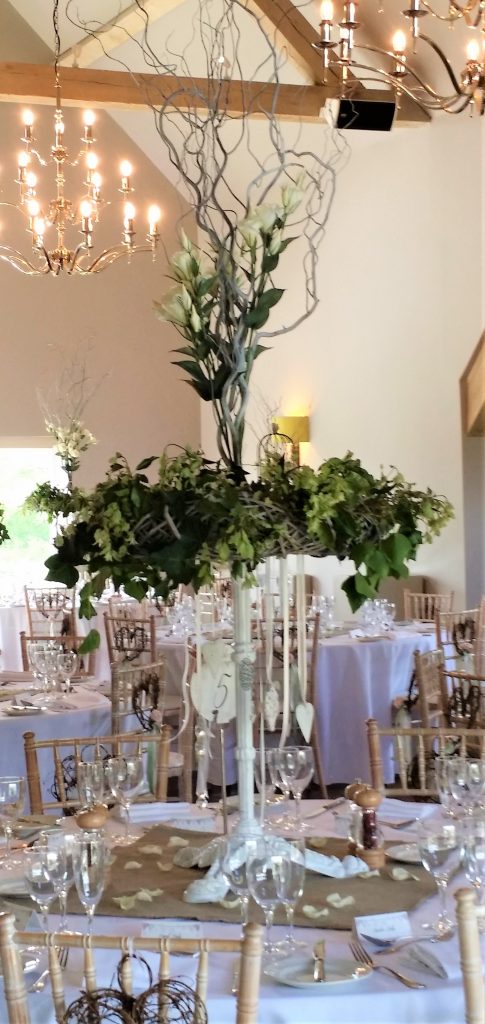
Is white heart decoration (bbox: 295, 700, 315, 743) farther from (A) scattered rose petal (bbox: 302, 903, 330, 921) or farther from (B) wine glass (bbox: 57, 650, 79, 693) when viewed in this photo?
(B) wine glass (bbox: 57, 650, 79, 693)

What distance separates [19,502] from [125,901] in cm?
969

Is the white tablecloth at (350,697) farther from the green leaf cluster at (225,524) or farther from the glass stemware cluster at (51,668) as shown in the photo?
the green leaf cluster at (225,524)

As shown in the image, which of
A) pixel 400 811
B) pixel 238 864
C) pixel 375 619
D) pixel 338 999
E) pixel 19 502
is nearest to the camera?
pixel 338 999

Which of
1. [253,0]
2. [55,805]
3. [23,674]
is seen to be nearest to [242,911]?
[55,805]

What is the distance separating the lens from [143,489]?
7.31 feet

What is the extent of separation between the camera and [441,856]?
2.12 meters

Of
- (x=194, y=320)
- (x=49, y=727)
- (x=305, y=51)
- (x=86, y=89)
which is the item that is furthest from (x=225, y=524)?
(x=305, y=51)

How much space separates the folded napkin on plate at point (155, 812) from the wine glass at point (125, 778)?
0.37ft

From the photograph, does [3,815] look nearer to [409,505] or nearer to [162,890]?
[162,890]

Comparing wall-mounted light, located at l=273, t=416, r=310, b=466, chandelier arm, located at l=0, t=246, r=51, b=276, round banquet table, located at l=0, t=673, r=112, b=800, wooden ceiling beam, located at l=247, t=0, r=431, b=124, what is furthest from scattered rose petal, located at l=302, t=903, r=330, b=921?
wall-mounted light, located at l=273, t=416, r=310, b=466

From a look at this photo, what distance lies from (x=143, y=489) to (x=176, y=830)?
3.20 feet

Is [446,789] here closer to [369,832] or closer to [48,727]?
[369,832]

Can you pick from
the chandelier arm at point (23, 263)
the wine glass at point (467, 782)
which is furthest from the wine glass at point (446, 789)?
the chandelier arm at point (23, 263)

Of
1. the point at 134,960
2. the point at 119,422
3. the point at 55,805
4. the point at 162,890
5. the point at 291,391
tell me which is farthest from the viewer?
the point at 119,422
